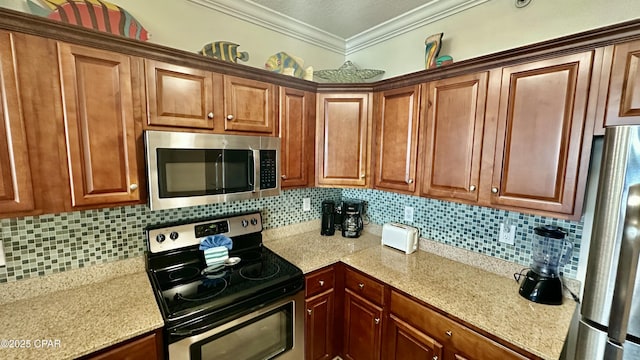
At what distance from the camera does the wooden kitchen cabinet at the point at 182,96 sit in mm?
1347

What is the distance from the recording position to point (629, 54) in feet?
3.37

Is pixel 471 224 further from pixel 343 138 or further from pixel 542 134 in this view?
pixel 343 138

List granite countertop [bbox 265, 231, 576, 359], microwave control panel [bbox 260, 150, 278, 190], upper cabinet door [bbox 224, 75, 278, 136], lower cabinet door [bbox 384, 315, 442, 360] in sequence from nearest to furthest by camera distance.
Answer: granite countertop [bbox 265, 231, 576, 359] → lower cabinet door [bbox 384, 315, 442, 360] → upper cabinet door [bbox 224, 75, 278, 136] → microwave control panel [bbox 260, 150, 278, 190]

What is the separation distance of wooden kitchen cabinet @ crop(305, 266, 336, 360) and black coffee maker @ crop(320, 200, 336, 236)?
21.2 inches

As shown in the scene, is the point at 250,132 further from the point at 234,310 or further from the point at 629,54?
the point at 629,54

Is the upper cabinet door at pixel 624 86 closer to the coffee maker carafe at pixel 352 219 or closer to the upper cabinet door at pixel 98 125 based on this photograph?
the coffee maker carafe at pixel 352 219

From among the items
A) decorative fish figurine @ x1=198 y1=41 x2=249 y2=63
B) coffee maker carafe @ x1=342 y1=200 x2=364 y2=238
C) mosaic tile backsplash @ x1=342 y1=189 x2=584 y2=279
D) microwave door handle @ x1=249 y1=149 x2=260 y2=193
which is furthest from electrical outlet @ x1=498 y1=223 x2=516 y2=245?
decorative fish figurine @ x1=198 y1=41 x2=249 y2=63

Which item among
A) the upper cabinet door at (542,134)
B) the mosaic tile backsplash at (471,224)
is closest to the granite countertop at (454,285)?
the mosaic tile backsplash at (471,224)

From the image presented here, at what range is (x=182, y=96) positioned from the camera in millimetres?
1432

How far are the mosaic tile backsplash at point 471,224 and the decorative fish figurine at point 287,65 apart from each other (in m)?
1.26

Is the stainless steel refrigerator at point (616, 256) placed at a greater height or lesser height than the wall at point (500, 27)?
lesser

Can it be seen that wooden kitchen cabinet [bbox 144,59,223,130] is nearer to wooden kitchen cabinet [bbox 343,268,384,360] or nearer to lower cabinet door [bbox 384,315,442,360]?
wooden kitchen cabinet [bbox 343,268,384,360]

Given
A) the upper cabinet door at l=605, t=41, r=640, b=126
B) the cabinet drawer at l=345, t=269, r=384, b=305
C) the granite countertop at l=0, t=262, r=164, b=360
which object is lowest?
the cabinet drawer at l=345, t=269, r=384, b=305

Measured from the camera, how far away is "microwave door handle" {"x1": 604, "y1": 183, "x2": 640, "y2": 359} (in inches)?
35.8
